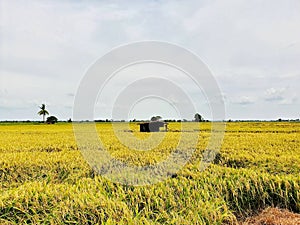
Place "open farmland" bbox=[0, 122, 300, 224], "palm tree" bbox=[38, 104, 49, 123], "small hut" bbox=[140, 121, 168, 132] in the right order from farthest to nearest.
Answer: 1. "palm tree" bbox=[38, 104, 49, 123]
2. "small hut" bbox=[140, 121, 168, 132]
3. "open farmland" bbox=[0, 122, 300, 224]

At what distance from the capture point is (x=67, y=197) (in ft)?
15.2

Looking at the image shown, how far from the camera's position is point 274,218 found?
4434 mm

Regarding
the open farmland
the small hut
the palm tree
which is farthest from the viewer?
the palm tree

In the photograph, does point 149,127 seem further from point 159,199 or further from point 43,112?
point 43,112

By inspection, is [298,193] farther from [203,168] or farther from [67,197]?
[67,197]

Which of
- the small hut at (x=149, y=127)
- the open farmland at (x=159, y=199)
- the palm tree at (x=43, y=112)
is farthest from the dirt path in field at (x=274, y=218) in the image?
the palm tree at (x=43, y=112)

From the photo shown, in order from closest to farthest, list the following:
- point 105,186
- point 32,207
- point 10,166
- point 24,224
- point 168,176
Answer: point 24,224 < point 32,207 < point 105,186 < point 168,176 < point 10,166

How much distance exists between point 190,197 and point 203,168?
191 cm

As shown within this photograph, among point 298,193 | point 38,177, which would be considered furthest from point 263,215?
point 38,177

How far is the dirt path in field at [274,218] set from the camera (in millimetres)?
4289

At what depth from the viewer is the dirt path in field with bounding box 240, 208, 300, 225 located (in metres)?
4.29

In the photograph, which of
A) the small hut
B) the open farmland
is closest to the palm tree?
the small hut

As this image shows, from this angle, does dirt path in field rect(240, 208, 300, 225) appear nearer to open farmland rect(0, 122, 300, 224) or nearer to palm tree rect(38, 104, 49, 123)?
open farmland rect(0, 122, 300, 224)

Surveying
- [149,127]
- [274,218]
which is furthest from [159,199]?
[149,127]
